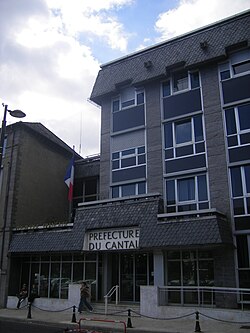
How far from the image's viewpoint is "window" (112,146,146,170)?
22.5 metres

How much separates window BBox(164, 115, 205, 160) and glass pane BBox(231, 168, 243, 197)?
2.11 meters

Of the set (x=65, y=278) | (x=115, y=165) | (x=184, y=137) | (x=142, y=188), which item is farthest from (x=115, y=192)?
(x=65, y=278)

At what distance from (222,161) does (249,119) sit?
2519 mm

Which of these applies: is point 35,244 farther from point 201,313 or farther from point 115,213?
point 201,313

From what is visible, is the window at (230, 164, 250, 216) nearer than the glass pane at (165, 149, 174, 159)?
Yes

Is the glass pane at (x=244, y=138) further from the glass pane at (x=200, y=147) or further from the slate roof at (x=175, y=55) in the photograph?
the slate roof at (x=175, y=55)

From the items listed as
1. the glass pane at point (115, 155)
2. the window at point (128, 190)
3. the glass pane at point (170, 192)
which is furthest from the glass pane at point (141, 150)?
the glass pane at point (170, 192)

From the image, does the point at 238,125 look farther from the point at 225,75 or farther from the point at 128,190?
the point at 128,190

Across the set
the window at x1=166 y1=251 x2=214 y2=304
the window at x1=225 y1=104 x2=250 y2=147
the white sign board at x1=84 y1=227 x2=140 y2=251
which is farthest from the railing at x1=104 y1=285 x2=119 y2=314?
the window at x1=225 y1=104 x2=250 y2=147

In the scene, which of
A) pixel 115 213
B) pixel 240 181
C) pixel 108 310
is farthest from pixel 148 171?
pixel 108 310

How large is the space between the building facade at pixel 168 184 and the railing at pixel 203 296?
2.5 inches

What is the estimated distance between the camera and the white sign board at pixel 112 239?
19344 mm

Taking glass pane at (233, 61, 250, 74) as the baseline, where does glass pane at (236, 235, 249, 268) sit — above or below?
below

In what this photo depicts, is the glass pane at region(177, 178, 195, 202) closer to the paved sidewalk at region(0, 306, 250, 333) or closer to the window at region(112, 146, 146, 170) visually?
the window at region(112, 146, 146, 170)
